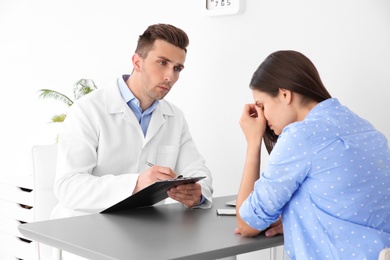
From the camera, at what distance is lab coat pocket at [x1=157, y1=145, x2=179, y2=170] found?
116 inches

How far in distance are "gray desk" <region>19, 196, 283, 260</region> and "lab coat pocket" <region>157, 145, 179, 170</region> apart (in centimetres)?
47

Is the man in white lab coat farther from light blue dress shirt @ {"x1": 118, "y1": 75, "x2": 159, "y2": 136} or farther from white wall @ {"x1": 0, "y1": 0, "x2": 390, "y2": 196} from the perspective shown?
white wall @ {"x1": 0, "y1": 0, "x2": 390, "y2": 196}

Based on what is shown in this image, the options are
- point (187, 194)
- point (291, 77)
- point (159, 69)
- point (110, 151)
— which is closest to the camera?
point (291, 77)

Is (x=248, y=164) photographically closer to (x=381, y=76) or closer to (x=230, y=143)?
(x=381, y=76)

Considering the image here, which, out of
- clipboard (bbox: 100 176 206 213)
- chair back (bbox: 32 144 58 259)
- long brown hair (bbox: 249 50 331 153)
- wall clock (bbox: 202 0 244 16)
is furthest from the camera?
wall clock (bbox: 202 0 244 16)

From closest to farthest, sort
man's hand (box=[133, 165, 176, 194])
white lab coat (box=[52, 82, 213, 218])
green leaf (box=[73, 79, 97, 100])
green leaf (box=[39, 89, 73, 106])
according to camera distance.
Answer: man's hand (box=[133, 165, 176, 194])
white lab coat (box=[52, 82, 213, 218])
green leaf (box=[73, 79, 97, 100])
green leaf (box=[39, 89, 73, 106])

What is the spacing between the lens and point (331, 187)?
1822 millimetres

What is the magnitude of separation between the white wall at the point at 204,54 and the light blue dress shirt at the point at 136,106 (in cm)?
75

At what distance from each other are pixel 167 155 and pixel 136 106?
27 centimetres

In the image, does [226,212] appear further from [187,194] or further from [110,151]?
[110,151]

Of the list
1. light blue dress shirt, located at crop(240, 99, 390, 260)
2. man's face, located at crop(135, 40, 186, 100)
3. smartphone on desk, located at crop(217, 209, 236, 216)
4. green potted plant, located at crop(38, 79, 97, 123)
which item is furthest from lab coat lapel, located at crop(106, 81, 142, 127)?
green potted plant, located at crop(38, 79, 97, 123)

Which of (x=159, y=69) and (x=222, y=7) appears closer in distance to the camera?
(x=159, y=69)

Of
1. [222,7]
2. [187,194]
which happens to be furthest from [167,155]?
[222,7]

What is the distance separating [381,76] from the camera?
2.88m
